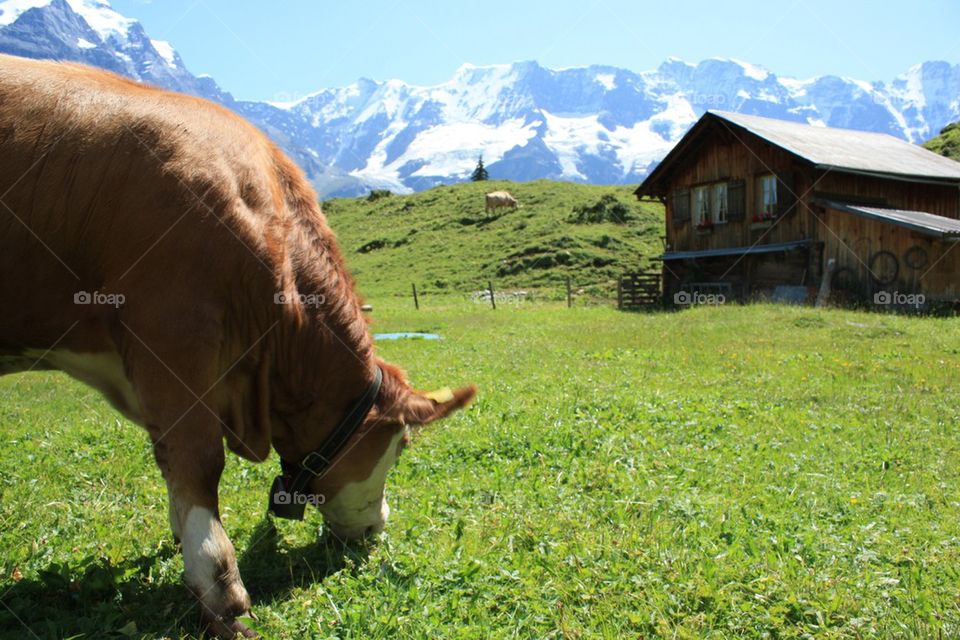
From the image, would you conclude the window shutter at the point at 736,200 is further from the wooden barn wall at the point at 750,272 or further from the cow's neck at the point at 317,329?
the cow's neck at the point at 317,329

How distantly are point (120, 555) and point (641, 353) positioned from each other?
1039 centimetres

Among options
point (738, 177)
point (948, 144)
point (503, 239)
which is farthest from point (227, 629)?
point (948, 144)

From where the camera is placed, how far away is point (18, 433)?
6.73 m

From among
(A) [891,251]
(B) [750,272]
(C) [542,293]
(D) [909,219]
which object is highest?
(D) [909,219]

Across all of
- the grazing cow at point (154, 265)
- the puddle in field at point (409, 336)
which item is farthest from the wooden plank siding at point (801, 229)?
the grazing cow at point (154, 265)

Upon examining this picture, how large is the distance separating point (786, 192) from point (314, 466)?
2379 cm

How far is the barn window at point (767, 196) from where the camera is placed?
79.3 feet

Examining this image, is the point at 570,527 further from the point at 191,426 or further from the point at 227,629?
the point at 191,426

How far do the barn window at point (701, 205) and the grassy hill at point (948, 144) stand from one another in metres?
21.2

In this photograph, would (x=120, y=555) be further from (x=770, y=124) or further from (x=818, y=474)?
(x=770, y=124)

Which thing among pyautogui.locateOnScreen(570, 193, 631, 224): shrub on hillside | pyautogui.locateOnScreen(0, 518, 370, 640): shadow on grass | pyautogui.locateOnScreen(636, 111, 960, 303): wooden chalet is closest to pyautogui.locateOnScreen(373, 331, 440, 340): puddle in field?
pyautogui.locateOnScreen(0, 518, 370, 640): shadow on grass

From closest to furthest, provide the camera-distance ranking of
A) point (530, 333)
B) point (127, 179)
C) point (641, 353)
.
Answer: point (127, 179)
point (641, 353)
point (530, 333)

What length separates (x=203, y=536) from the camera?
9.75 ft

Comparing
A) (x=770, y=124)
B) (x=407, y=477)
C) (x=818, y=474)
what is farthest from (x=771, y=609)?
(x=770, y=124)
